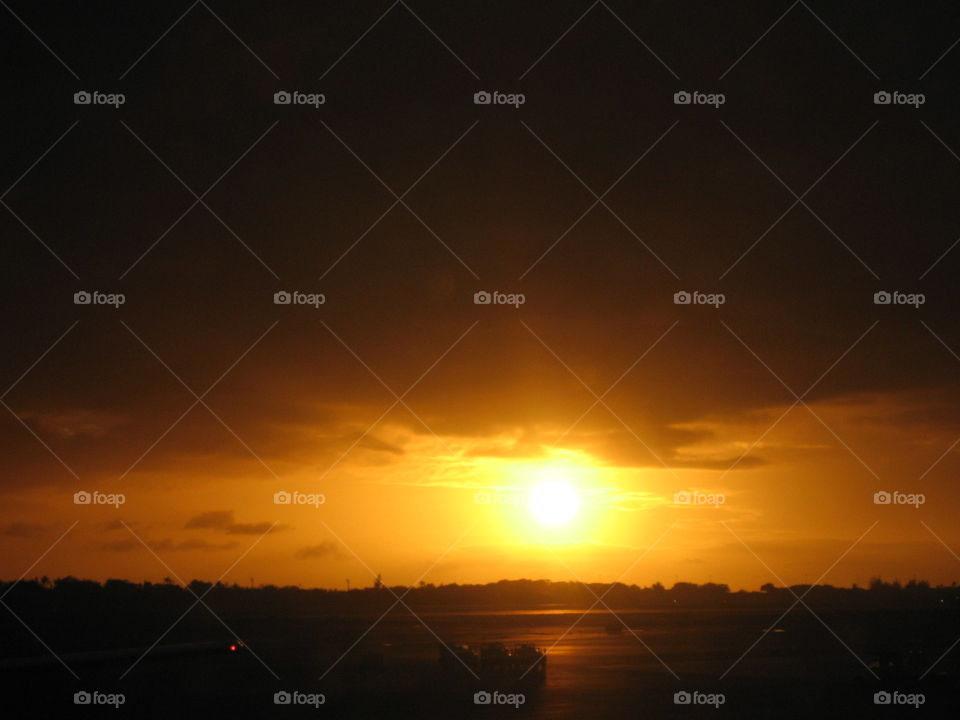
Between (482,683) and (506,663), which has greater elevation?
(506,663)

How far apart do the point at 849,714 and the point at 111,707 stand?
101ft

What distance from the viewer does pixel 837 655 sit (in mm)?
73812

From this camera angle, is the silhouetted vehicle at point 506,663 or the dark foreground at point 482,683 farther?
the silhouetted vehicle at point 506,663

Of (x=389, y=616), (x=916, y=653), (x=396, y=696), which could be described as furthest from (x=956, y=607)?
(x=396, y=696)

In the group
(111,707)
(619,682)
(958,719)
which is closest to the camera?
(958,719)

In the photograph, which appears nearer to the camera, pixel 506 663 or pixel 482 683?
pixel 482 683

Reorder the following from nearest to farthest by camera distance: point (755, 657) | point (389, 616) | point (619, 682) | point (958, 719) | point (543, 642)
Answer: point (958, 719) → point (619, 682) → point (755, 657) → point (543, 642) → point (389, 616)

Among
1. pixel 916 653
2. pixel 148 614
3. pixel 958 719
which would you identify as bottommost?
pixel 958 719

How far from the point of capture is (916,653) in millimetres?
49719

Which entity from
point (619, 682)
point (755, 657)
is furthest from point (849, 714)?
point (755, 657)

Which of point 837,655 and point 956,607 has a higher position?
point 956,607

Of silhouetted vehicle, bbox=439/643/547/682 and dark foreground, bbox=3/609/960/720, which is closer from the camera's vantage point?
dark foreground, bbox=3/609/960/720

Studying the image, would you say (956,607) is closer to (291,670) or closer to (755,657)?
(755,657)

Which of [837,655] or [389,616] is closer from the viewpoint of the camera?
[837,655]
